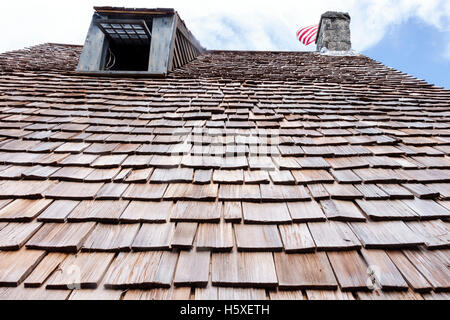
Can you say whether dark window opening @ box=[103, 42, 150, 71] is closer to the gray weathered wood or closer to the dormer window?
the dormer window

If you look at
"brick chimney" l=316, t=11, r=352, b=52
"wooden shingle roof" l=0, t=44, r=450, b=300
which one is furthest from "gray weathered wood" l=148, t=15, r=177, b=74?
"brick chimney" l=316, t=11, r=352, b=52

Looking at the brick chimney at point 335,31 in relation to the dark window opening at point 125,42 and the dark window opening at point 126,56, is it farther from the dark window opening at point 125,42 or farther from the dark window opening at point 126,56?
the dark window opening at point 126,56

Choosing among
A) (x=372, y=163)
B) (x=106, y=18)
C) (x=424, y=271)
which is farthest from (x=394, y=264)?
(x=106, y=18)

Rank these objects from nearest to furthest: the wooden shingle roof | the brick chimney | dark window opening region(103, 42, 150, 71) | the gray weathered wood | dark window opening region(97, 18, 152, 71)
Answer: the wooden shingle roof
the gray weathered wood
dark window opening region(97, 18, 152, 71)
dark window opening region(103, 42, 150, 71)
the brick chimney

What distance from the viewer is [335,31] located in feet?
19.1

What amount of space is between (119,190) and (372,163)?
2226 mm

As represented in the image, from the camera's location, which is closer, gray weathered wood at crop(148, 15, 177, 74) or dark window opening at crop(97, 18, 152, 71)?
gray weathered wood at crop(148, 15, 177, 74)

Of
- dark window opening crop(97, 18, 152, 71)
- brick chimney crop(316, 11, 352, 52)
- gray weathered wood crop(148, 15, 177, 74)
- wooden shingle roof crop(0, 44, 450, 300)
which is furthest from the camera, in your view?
brick chimney crop(316, 11, 352, 52)

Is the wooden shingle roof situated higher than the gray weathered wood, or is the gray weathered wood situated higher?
the gray weathered wood

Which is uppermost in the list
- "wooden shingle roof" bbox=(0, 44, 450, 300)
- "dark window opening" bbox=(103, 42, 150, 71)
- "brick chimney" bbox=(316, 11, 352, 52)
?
"brick chimney" bbox=(316, 11, 352, 52)

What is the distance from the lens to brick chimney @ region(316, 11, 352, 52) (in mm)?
5758

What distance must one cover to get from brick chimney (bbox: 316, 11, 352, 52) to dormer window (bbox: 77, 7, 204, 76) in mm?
4051

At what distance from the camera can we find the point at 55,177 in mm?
1704
